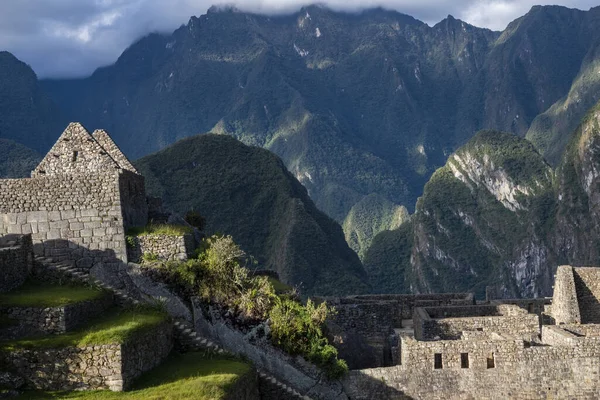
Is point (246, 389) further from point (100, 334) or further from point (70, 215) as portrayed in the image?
point (70, 215)

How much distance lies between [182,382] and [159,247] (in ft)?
21.5

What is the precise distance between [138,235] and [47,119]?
166827 millimetres

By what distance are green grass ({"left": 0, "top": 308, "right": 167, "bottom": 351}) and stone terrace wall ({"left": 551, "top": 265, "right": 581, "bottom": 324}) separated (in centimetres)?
1635

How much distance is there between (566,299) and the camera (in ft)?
97.2

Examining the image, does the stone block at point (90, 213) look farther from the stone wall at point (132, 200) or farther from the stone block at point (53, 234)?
the stone block at point (53, 234)

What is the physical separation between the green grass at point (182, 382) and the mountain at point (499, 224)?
113m

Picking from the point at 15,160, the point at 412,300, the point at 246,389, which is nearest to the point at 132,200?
the point at 246,389

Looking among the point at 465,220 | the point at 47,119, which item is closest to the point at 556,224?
the point at 465,220

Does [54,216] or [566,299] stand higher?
[54,216]

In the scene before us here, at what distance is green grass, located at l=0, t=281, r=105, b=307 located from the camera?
59.0 ft

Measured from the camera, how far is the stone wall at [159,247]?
22.8 m

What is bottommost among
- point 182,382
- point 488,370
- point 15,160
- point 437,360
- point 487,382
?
point 487,382

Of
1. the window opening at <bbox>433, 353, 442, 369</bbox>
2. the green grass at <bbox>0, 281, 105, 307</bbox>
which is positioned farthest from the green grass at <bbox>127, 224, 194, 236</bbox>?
the window opening at <bbox>433, 353, 442, 369</bbox>

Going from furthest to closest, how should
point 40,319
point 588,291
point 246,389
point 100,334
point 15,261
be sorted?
point 588,291 < point 15,261 < point 246,389 < point 40,319 < point 100,334
